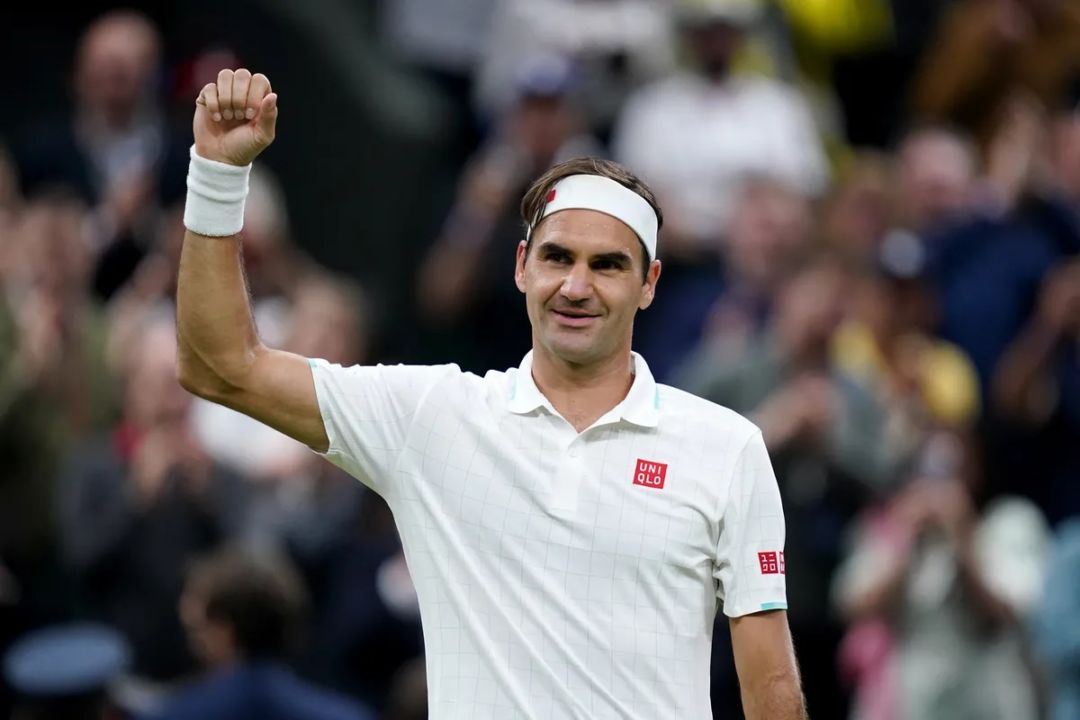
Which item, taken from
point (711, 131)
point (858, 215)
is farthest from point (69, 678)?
point (711, 131)

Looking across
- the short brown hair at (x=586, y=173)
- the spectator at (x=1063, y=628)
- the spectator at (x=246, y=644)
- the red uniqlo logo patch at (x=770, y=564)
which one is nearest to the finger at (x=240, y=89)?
the short brown hair at (x=586, y=173)

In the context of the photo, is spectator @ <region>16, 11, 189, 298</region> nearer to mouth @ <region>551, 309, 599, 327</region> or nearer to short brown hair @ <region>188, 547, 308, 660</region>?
short brown hair @ <region>188, 547, 308, 660</region>

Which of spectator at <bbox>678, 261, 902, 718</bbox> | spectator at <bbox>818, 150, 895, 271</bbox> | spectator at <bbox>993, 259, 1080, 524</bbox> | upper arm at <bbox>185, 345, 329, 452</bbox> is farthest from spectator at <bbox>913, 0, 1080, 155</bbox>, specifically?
upper arm at <bbox>185, 345, 329, 452</bbox>

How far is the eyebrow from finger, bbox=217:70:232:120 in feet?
2.41

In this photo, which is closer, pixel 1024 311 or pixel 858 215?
pixel 1024 311

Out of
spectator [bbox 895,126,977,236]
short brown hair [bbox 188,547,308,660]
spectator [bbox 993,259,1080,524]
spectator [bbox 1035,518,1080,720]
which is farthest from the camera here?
spectator [bbox 895,126,977,236]

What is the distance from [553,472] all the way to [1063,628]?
12.9ft

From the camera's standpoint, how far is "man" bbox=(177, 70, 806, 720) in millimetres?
4609

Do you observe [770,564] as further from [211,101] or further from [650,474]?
[211,101]

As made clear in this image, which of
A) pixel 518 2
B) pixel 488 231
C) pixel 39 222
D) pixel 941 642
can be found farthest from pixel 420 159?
pixel 941 642

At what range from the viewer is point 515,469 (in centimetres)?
472

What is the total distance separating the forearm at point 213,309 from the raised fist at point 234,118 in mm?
186

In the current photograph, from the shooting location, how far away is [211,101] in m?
4.59

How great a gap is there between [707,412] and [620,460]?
25 centimetres
